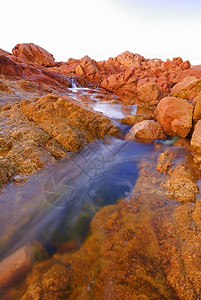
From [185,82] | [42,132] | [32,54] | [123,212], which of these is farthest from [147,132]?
[32,54]

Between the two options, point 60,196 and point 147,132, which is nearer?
point 60,196

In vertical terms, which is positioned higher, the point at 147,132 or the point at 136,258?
the point at 147,132

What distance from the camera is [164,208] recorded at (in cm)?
280

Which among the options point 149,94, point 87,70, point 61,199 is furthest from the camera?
point 87,70

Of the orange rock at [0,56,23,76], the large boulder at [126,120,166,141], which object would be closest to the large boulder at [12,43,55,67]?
the orange rock at [0,56,23,76]

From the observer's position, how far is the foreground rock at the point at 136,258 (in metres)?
1.70

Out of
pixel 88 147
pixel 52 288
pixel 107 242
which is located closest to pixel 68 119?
pixel 88 147

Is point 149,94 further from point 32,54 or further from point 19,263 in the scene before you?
point 32,54

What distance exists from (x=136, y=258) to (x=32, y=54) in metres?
44.7

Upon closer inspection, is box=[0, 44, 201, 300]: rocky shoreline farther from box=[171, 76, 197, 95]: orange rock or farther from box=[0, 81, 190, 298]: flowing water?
box=[171, 76, 197, 95]: orange rock

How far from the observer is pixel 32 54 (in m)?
35.8

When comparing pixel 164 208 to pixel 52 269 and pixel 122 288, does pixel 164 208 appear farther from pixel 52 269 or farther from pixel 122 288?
pixel 52 269

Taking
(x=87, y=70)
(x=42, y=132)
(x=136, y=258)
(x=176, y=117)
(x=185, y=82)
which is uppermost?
(x=87, y=70)

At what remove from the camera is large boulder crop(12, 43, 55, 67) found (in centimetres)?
3388
